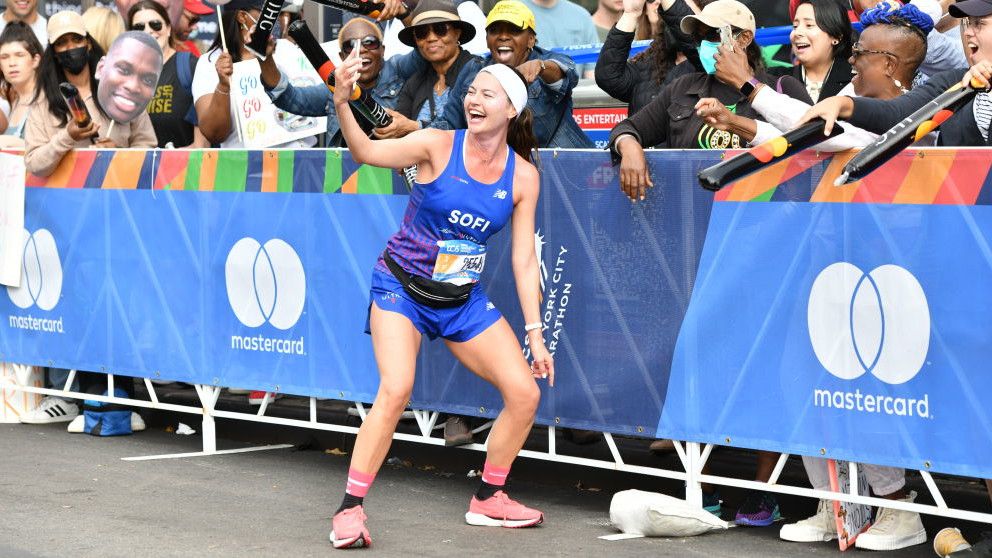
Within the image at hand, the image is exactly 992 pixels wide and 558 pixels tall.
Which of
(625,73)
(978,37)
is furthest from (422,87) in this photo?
(978,37)

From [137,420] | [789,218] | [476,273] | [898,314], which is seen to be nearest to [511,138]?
[476,273]

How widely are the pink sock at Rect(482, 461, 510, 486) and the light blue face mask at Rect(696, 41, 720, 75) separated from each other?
81.7 inches

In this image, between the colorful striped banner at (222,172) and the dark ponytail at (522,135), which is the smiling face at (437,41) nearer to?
the colorful striped banner at (222,172)

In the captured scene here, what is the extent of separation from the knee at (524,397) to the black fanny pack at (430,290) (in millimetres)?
469

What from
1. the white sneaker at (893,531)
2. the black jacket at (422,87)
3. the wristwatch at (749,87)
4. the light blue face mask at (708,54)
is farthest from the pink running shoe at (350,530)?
the black jacket at (422,87)

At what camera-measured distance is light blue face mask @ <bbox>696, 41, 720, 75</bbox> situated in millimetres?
7141

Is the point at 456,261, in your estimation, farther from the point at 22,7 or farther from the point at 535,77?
the point at 22,7

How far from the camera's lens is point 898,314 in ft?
19.9

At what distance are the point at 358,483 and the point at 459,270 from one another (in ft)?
3.40

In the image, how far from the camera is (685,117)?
7230mm

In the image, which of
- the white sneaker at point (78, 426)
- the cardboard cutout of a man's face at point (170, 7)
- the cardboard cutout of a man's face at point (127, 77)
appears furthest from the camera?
the cardboard cutout of a man's face at point (170, 7)

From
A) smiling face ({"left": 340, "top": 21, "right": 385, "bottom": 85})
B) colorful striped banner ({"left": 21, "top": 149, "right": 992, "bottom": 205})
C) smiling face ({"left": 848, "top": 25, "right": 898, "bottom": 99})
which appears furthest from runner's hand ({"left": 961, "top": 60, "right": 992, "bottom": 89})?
smiling face ({"left": 340, "top": 21, "right": 385, "bottom": 85})

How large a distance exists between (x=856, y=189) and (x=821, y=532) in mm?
1555

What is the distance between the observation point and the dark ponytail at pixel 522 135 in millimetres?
7086
